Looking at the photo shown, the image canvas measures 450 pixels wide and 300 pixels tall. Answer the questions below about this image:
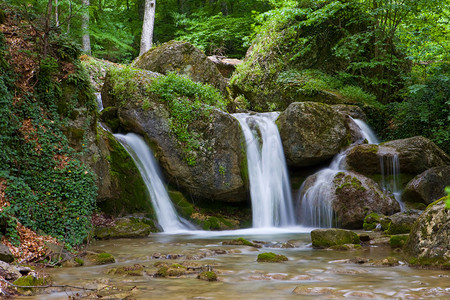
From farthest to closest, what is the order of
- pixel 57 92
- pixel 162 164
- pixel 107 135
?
pixel 162 164, pixel 107 135, pixel 57 92

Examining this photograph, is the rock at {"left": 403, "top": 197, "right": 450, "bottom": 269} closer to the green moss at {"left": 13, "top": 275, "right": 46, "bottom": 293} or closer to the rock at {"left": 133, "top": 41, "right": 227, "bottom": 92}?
the green moss at {"left": 13, "top": 275, "right": 46, "bottom": 293}

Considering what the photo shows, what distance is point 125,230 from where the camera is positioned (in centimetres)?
962

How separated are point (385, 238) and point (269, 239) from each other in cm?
267

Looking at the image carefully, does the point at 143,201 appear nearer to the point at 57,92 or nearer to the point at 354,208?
the point at 57,92

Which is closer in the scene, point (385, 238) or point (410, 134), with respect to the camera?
point (385, 238)

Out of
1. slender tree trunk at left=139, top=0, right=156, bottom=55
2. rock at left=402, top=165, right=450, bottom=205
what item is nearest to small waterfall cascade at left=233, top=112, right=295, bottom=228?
rock at left=402, top=165, right=450, bottom=205

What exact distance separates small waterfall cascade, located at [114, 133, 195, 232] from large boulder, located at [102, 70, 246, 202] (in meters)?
0.26

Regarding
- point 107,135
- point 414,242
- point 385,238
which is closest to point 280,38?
point 107,135

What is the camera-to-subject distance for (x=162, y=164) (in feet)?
39.1

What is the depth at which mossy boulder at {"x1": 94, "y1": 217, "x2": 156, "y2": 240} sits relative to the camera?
928 cm

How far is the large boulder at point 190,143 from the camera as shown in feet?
38.7

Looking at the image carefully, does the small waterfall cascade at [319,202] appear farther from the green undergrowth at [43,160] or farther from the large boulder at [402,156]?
the green undergrowth at [43,160]

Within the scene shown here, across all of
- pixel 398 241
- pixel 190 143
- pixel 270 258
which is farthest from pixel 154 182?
pixel 398 241

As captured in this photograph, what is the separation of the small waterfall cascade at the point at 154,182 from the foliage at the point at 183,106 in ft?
3.38
